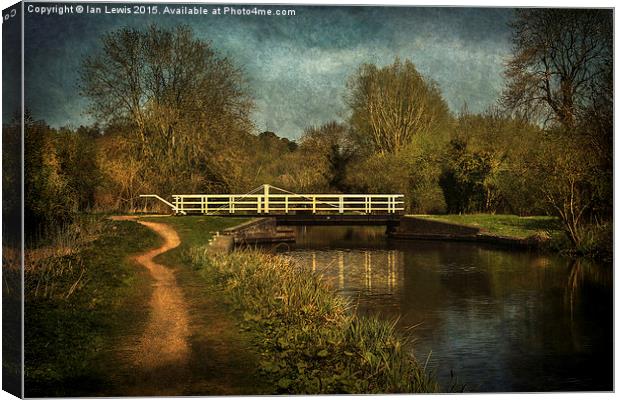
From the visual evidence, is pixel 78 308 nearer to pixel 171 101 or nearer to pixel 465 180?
pixel 171 101

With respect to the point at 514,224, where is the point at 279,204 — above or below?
above

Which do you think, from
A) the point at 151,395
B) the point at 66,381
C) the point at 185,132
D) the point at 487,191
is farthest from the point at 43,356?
the point at 487,191

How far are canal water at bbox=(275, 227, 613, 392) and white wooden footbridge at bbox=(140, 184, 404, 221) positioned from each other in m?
0.98

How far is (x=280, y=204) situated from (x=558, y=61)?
5.61 m

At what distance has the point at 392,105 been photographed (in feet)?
41.2

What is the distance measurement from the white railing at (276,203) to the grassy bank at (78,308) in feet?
8.38

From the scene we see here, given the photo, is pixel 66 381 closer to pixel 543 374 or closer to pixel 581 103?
pixel 543 374

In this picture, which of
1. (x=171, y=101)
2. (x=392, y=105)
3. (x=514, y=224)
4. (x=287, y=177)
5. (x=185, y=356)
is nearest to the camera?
(x=185, y=356)

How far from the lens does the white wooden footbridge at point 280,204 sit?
43.2 ft

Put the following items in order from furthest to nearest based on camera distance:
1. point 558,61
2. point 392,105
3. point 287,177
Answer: point 287,177 < point 392,105 < point 558,61

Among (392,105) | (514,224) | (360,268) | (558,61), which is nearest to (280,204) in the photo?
(360,268)

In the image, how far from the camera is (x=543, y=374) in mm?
9047

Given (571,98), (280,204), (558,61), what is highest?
(558,61)

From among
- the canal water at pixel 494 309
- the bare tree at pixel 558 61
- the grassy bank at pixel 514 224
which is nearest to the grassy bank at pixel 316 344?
the canal water at pixel 494 309
